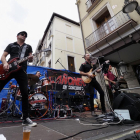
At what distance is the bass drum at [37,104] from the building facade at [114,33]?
13.7ft

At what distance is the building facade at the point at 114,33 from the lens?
4.93 m

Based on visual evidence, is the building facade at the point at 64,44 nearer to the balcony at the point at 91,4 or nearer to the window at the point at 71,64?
the window at the point at 71,64

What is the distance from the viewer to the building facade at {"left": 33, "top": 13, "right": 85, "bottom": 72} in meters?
10.9

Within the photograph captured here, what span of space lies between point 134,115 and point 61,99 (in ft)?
12.0

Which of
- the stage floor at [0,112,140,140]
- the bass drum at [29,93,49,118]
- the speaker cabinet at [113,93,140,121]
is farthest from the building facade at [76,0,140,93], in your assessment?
the bass drum at [29,93,49,118]

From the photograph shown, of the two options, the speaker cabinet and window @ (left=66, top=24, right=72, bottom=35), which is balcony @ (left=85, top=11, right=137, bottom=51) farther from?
window @ (left=66, top=24, right=72, bottom=35)

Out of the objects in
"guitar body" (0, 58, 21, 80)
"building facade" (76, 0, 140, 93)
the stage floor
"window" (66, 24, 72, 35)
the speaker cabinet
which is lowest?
the stage floor

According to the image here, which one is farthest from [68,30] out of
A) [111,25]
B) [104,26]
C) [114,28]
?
[114,28]

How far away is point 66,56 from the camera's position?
37.1ft

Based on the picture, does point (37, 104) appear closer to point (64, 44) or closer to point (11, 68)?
point (11, 68)

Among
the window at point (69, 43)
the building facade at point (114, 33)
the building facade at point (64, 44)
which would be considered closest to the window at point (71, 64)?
the building facade at point (64, 44)

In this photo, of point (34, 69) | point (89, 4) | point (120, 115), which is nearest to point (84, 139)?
point (120, 115)

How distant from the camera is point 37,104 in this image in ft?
10.9

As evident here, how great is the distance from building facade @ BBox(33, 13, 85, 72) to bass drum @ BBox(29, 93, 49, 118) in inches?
276
